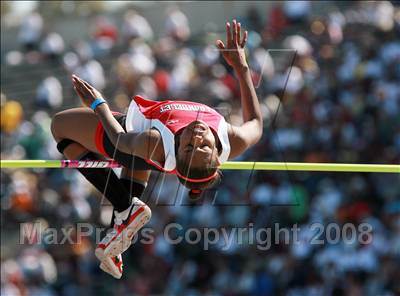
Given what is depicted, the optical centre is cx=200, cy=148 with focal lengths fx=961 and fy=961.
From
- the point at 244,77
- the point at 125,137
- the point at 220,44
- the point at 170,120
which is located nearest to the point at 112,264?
the point at 125,137

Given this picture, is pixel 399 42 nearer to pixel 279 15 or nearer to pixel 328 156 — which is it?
pixel 328 156

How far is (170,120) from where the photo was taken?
6.17 metres

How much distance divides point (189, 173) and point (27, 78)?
1021cm

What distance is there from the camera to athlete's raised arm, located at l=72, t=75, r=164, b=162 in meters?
6.03

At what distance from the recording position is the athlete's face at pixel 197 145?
5949mm

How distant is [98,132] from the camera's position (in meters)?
6.52

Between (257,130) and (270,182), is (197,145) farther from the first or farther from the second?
(270,182)

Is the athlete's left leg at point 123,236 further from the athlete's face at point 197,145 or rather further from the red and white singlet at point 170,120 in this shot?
the athlete's face at point 197,145

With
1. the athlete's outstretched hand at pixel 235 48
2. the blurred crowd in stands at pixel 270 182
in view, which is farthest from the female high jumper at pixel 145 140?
the blurred crowd in stands at pixel 270 182

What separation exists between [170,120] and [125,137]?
12.3 inches

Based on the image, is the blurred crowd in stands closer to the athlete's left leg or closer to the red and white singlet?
the athlete's left leg

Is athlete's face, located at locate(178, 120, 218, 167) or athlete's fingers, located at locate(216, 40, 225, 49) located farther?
athlete's fingers, located at locate(216, 40, 225, 49)

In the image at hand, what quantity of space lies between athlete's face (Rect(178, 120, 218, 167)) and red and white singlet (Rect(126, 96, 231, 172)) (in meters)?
0.08

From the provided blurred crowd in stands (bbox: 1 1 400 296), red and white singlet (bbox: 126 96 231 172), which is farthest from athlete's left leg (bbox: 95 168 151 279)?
blurred crowd in stands (bbox: 1 1 400 296)
